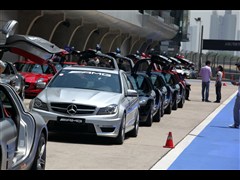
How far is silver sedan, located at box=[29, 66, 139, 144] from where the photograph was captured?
12.1 m

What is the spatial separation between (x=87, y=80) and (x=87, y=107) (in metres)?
1.51

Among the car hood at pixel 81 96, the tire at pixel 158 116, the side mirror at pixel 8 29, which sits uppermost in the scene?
the side mirror at pixel 8 29

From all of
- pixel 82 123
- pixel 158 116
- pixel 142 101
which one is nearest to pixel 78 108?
pixel 82 123

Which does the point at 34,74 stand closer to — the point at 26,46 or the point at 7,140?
the point at 26,46

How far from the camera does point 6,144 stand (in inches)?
276

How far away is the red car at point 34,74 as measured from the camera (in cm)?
2334

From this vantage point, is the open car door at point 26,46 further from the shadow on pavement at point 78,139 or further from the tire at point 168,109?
the tire at point 168,109

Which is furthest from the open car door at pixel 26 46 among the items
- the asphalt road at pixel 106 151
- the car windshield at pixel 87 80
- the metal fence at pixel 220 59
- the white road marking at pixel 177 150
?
the metal fence at pixel 220 59

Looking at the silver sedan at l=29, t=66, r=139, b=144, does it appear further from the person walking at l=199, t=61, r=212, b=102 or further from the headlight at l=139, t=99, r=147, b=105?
the person walking at l=199, t=61, r=212, b=102

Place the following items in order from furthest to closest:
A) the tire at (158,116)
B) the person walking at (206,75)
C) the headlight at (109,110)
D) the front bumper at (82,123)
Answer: the person walking at (206,75)
the tire at (158,116)
the headlight at (109,110)
the front bumper at (82,123)

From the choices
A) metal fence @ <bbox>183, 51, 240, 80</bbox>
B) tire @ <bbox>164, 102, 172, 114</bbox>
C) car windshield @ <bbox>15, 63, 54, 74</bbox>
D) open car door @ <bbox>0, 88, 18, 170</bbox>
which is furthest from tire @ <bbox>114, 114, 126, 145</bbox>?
metal fence @ <bbox>183, 51, 240, 80</bbox>

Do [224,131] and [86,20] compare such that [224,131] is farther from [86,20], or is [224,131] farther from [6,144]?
[86,20]

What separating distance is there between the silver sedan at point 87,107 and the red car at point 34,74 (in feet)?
31.5
